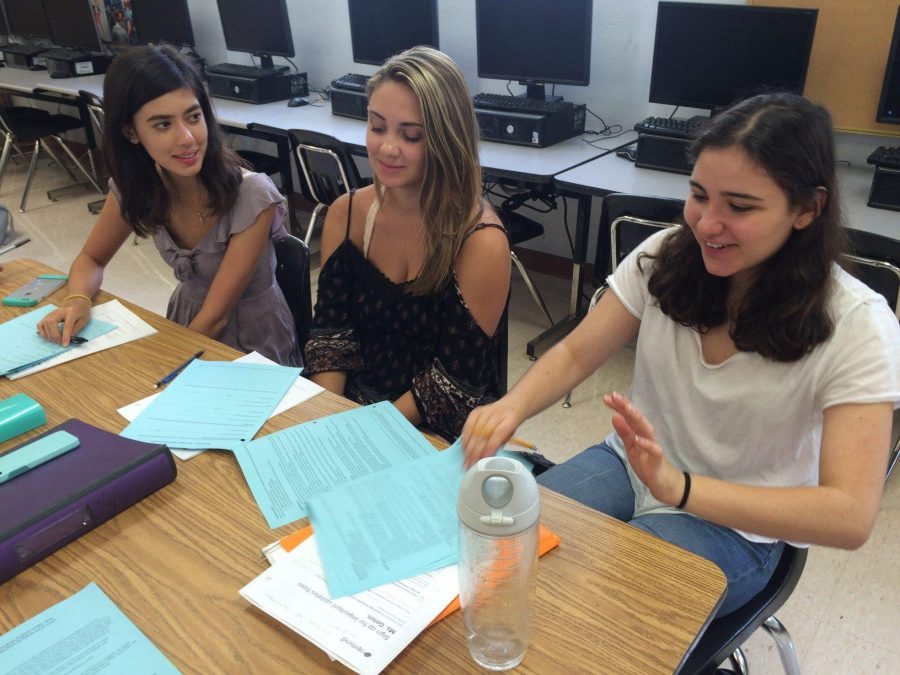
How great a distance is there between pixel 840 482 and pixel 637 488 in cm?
37

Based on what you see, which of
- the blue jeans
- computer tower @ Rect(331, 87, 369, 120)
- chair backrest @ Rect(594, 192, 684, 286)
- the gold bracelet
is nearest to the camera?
the blue jeans

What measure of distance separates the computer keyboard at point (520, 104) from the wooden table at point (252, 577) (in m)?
2.29

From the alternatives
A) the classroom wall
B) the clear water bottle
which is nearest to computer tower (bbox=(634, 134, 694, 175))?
the classroom wall

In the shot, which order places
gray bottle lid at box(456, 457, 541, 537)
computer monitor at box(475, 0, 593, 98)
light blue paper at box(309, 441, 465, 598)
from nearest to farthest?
gray bottle lid at box(456, 457, 541, 537) < light blue paper at box(309, 441, 465, 598) < computer monitor at box(475, 0, 593, 98)

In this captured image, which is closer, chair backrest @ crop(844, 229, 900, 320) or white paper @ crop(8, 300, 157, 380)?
white paper @ crop(8, 300, 157, 380)

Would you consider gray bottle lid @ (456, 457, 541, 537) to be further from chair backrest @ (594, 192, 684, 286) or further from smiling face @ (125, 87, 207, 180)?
chair backrest @ (594, 192, 684, 286)

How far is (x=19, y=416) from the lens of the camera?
109cm

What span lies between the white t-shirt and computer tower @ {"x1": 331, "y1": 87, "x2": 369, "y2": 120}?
252 centimetres

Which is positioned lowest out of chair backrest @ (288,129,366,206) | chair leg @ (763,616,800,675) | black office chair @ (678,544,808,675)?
chair leg @ (763,616,800,675)

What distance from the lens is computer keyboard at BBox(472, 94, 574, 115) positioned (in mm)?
2902

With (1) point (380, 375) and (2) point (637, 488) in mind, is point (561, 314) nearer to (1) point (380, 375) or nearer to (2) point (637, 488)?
(1) point (380, 375)

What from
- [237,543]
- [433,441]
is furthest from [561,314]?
[237,543]

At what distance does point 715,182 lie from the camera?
100 centimetres

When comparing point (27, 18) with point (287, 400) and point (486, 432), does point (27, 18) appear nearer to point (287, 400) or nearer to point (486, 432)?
point (287, 400)
